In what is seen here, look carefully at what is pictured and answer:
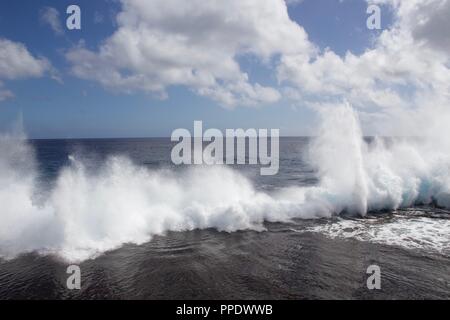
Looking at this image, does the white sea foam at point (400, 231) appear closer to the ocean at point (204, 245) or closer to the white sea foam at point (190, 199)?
the ocean at point (204, 245)

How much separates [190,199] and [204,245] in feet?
22.0

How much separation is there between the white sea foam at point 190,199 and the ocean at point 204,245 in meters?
0.10

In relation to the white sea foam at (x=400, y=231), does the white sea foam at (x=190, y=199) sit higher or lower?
higher

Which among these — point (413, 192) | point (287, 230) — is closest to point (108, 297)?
point (287, 230)

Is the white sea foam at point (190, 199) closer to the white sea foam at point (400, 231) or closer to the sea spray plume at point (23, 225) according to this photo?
the sea spray plume at point (23, 225)

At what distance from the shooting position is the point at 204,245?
16.4 meters

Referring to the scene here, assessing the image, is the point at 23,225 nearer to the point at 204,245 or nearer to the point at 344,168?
the point at 204,245

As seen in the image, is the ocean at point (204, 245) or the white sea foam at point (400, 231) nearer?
the ocean at point (204, 245)

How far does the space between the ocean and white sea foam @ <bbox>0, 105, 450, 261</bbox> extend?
0.32 ft

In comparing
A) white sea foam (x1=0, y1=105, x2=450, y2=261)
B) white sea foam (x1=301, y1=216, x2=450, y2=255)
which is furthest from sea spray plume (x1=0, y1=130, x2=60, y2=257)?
white sea foam (x1=301, y1=216, x2=450, y2=255)

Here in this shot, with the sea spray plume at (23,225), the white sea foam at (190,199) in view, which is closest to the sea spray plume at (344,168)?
the white sea foam at (190,199)

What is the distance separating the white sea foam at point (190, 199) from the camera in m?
16.5

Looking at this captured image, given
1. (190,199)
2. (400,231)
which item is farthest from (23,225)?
(400,231)

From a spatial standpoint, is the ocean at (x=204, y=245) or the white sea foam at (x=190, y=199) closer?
the ocean at (x=204, y=245)
